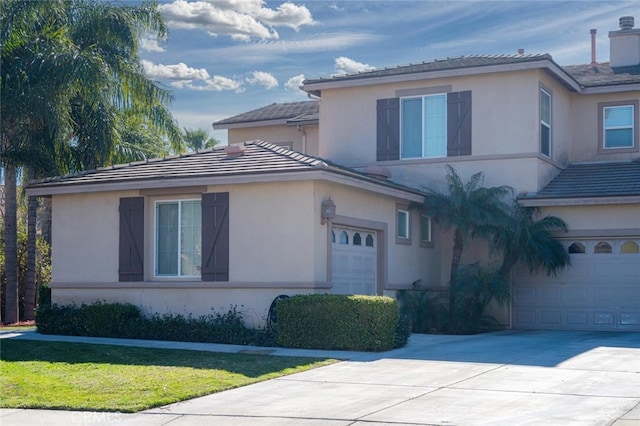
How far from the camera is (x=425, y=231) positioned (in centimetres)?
2270

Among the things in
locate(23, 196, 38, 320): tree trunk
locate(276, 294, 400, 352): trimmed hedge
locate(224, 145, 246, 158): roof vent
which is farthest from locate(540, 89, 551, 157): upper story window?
locate(23, 196, 38, 320): tree trunk

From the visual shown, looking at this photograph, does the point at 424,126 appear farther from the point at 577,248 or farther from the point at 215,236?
the point at 215,236

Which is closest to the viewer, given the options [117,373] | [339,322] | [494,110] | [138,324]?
[117,373]

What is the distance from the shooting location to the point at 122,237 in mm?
19531

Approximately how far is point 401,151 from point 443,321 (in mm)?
4624

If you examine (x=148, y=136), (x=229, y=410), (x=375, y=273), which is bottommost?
(x=229, y=410)

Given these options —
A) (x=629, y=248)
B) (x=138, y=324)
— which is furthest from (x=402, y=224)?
(x=138, y=324)

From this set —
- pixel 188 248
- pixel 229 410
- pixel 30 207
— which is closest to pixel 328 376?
pixel 229 410

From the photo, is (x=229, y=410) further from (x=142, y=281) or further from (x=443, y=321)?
(x=443, y=321)

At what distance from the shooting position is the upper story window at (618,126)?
23.6 meters

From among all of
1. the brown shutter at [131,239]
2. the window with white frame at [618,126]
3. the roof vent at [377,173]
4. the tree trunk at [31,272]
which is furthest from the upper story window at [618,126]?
the tree trunk at [31,272]

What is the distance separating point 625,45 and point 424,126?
7.32m

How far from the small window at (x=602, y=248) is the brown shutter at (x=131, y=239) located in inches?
413

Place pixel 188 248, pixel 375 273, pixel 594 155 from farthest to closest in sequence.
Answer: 1. pixel 594 155
2. pixel 375 273
3. pixel 188 248
